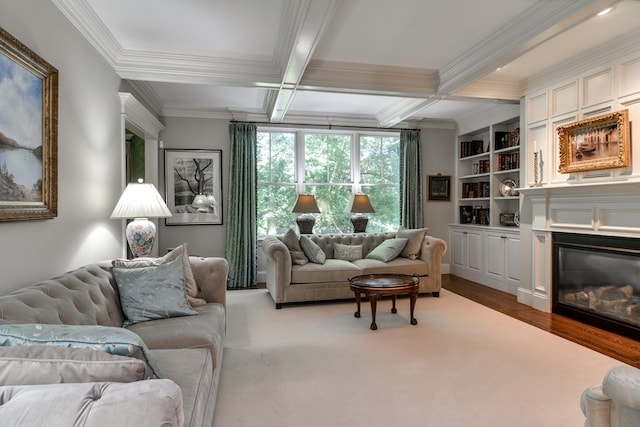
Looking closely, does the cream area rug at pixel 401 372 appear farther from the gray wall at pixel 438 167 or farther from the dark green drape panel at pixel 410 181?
the gray wall at pixel 438 167

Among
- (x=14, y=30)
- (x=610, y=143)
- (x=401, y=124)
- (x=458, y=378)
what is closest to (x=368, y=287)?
(x=458, y=378)

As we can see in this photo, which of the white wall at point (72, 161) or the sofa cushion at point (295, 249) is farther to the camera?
the sofa cushion at point (295, 249)

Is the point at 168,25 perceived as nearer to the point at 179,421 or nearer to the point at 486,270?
the point at 179,421

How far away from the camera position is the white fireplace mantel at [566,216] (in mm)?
3176

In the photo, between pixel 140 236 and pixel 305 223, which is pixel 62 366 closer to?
pixel 140 236

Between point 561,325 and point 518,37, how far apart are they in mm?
2731

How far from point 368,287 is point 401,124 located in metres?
3.55

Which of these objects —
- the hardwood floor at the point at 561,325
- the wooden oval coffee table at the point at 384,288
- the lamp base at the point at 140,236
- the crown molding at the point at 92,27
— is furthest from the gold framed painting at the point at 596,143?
the crown molding at the point at 92,27

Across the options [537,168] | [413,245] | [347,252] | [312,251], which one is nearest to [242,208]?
[312,251]

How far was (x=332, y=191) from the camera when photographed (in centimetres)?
599

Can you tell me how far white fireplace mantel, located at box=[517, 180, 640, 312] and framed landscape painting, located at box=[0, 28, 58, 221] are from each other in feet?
14.1

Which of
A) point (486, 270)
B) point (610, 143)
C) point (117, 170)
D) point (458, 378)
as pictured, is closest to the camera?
point (458, 378)

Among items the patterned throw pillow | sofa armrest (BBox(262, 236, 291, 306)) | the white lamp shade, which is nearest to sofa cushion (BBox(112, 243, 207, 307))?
the white lamp shade

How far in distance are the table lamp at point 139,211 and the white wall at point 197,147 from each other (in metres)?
2.04
